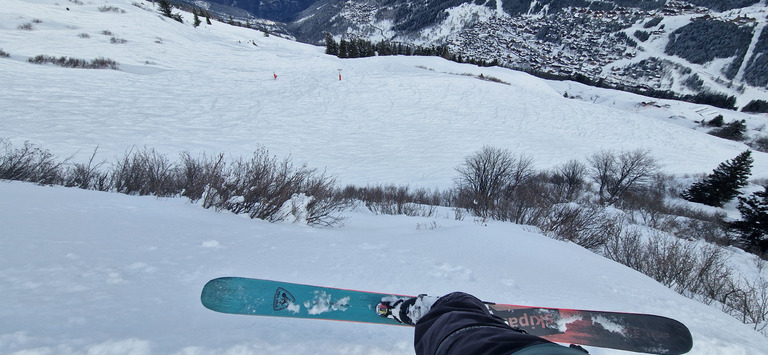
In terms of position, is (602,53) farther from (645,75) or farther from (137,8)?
(137,8)

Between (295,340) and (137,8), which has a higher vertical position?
(137,8)

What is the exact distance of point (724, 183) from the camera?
85.2 ft

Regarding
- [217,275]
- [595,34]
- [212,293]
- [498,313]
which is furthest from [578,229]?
[595,34]

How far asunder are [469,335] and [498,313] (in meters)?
1.63

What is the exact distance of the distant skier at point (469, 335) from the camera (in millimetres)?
1069

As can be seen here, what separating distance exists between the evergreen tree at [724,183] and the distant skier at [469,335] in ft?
126

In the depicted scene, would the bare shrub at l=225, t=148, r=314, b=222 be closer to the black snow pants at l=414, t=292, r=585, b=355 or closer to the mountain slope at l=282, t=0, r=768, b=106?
the black snow pants at l=414, t=292, r=585, b=355

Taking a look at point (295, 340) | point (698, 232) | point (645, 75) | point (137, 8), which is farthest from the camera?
point (645, 75)

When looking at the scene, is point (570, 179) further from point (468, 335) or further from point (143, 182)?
point (143, 182)

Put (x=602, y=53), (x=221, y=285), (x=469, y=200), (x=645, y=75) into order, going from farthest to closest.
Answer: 1. (x=602, y=53)
2. (x=645, y=75)
3. (x=469, y=200)
4. (x=221, y=285)

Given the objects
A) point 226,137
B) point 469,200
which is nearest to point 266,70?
point 226,137

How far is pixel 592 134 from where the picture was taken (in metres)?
28.6

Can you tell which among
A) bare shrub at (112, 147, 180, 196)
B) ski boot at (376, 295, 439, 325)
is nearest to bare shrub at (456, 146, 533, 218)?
bare shrub at (112, 147, 180, 196)

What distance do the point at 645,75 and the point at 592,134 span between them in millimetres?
123080
